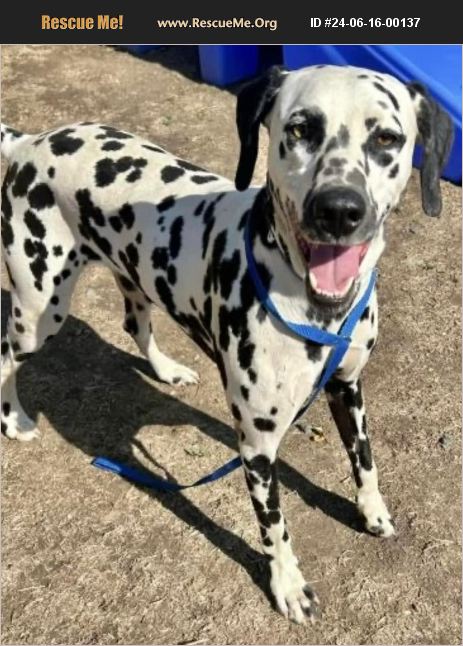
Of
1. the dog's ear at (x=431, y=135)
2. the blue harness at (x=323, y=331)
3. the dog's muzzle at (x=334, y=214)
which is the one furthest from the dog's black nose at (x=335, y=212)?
the dog's ear at (x=431, y=135)

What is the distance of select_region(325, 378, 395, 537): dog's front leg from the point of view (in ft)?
14.8

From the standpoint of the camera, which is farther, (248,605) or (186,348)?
(186,348)

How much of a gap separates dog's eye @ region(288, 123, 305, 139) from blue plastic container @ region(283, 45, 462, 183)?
4218 millimetres

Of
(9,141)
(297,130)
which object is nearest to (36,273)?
(9,141)

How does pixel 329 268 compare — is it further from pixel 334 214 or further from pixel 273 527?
pixel 273 527

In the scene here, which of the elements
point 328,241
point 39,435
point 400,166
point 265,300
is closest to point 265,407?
point 265,300

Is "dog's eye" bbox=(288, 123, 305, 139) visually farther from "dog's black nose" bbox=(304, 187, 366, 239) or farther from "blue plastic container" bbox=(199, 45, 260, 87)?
"blue plastic container" bbox=(199, 45, 260, 87)

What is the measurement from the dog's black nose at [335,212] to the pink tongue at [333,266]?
0.63 ft

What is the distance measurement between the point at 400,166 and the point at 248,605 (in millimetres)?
2586

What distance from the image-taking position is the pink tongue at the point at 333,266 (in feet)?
11.0

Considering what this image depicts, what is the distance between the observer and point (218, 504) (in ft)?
16.7

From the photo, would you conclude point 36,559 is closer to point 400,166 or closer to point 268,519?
point 268,519

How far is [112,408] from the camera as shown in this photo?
574cm

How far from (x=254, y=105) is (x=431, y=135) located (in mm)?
777
